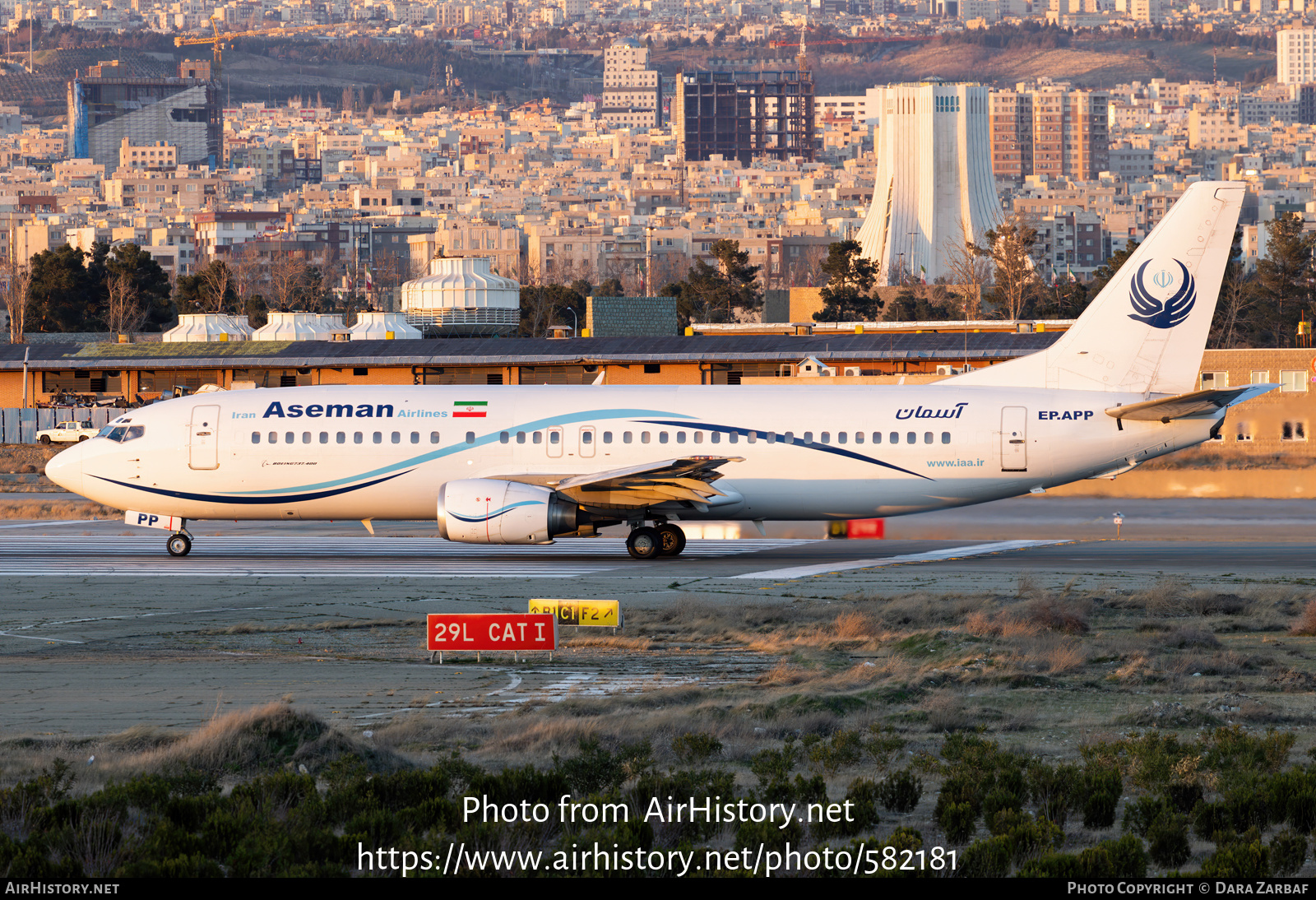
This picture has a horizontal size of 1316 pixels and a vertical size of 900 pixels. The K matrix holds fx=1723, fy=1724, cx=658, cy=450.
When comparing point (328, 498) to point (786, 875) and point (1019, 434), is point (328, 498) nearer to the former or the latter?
point (1019, 434)

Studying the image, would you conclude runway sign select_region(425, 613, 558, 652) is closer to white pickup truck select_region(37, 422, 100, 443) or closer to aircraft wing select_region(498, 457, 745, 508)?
aircraft wing select_region(498, 457, 745, 508)

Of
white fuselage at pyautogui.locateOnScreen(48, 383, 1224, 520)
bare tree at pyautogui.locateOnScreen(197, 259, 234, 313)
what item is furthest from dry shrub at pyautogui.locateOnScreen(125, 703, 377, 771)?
bare tree at pyautogui.locateOnScreen(197, 259, 234, 313)

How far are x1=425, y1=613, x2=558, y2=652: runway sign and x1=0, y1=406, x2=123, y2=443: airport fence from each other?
6952cm

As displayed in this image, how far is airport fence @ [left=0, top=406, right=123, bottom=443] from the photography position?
91375 mm

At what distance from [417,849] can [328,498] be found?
26.1 metres

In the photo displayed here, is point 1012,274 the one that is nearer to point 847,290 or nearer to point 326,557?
point 847,290

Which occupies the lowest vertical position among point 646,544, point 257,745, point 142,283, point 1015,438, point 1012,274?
point 646,544

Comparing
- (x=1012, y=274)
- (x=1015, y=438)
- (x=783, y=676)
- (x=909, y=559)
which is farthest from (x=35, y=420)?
(x=1012, y=274)

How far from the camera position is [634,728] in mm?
20156

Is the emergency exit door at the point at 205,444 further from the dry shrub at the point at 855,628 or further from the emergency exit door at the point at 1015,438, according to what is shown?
the emergency exit door at the point at 1015,438

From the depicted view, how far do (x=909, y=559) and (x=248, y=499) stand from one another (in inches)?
614

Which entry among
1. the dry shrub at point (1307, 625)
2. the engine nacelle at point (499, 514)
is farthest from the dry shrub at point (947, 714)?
the engine nacelle at point (499, 514)

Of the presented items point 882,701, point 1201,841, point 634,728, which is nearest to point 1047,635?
point 882,701

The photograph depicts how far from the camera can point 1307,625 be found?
28.5m
